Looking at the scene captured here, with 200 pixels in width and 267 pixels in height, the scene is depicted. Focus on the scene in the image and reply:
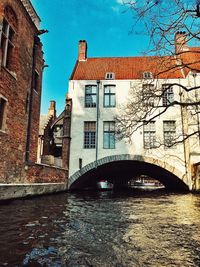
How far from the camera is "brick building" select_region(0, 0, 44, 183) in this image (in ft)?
28.0

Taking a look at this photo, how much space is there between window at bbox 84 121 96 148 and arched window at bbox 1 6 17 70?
8163 millimetres

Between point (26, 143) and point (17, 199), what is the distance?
3.31m

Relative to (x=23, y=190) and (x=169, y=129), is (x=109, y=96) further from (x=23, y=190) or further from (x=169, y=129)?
(x=23, y=190)

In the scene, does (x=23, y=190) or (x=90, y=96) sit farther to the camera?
(x=90, y=96)

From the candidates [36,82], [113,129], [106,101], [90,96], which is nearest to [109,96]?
[106,101]

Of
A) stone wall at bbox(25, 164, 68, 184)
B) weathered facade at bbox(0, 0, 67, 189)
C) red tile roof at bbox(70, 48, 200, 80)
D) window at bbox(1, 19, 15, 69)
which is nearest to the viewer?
weathered facade at bbox(0, 0, 67, 189)

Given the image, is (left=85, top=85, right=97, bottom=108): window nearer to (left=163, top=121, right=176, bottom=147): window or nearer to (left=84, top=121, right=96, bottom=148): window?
(left=84, top=121, right=96, bottom=148): window

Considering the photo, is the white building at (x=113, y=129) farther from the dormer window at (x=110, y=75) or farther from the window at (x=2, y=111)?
the window at (x=2, y=111)

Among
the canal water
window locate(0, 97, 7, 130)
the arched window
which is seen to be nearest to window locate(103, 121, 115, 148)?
the arched window

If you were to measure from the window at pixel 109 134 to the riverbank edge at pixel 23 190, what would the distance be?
16.7 ft

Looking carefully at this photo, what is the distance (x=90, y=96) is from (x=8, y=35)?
887 centimetres

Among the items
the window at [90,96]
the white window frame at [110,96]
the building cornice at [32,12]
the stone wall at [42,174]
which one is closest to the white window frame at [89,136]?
the window at [90,96]

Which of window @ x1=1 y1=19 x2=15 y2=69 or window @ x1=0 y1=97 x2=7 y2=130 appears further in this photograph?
window @ x1=1 y1=19 x2=15 y2=69

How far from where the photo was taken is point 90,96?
1742 cm
